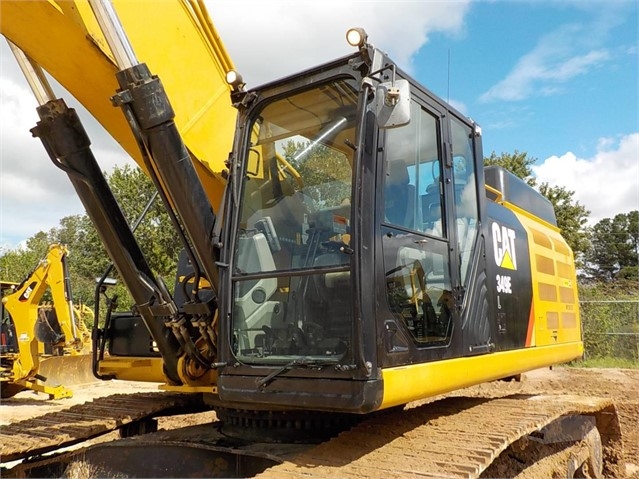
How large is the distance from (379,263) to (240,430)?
1.34 m

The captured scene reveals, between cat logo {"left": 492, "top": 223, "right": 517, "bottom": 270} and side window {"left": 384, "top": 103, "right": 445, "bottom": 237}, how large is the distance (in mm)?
831

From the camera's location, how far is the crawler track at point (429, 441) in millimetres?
2568

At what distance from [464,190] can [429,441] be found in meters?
1.54

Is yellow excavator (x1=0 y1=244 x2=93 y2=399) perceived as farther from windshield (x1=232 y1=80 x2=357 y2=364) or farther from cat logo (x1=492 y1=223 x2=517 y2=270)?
cat logo (x1=492 y1=223 x2=517 y2=270)

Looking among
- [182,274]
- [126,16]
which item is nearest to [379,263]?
[126,16]

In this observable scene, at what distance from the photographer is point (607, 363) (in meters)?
14.1

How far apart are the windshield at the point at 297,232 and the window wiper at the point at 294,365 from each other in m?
0.04

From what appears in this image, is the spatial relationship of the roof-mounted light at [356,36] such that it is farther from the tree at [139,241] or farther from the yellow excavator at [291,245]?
the tree at [139,241]

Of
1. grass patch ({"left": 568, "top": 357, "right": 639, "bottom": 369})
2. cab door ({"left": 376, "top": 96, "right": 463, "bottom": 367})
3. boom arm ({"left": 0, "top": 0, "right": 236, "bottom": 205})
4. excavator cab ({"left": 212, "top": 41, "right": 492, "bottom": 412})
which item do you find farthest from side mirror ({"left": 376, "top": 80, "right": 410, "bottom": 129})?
grass patch ({"left": 568, "top": 357, "right": 639, "bottom": 369})

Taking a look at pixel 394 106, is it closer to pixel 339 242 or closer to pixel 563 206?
pixel 339 242

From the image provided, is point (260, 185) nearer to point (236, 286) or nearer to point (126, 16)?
point (236, 286)

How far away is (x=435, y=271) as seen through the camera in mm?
3186

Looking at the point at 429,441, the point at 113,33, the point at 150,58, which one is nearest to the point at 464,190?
the point at 429,441

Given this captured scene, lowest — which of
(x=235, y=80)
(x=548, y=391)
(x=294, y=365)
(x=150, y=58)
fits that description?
(x=548, y=391)
